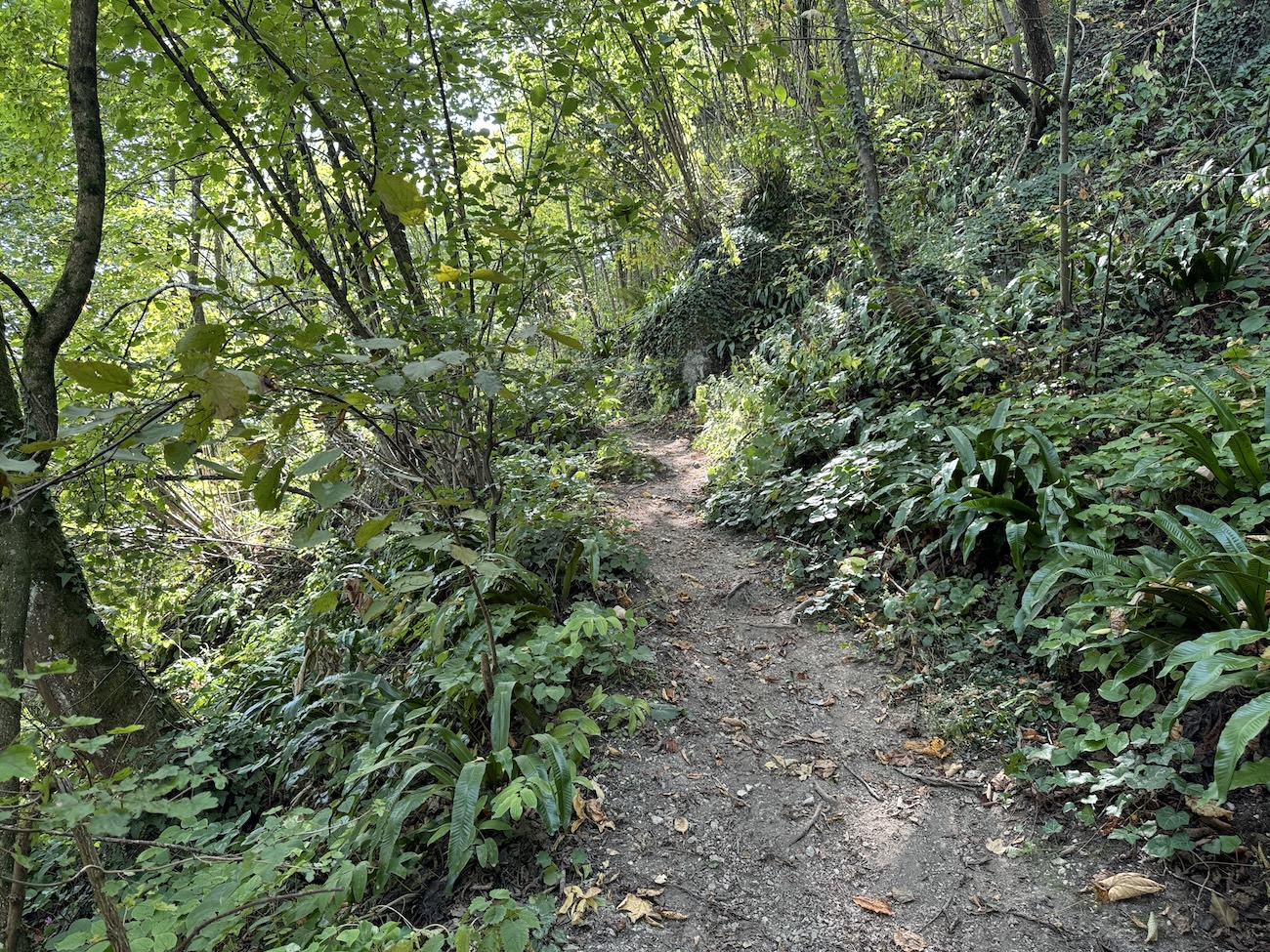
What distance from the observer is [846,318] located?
242 inches

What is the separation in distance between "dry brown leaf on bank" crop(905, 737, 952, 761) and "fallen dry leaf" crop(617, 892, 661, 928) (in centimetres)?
133

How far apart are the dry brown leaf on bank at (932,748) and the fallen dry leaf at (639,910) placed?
1328mm

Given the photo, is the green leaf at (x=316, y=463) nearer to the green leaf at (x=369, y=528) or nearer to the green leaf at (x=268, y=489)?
the green leaf at (x=268, y=489)

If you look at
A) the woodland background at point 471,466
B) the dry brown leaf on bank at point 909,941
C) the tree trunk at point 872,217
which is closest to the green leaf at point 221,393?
the woodland background at point 471,466

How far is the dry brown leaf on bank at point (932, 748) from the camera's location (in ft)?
8.66

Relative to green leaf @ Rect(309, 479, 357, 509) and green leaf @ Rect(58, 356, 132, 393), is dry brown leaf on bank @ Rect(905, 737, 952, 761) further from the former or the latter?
green leaf @ Rect(58, 356, 132, 393)

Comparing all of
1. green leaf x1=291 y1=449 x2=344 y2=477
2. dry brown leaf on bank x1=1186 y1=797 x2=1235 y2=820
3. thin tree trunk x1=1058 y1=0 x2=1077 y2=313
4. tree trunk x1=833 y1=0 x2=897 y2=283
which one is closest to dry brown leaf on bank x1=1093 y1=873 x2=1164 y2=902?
dry brown leaf on bank x1=1186 y1=797 x2=1235 y2=820

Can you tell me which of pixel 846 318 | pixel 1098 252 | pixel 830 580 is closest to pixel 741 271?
pixel 846 318

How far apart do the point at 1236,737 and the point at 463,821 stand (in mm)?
2357

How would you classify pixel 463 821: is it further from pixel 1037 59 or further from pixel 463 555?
pixel 1037 59

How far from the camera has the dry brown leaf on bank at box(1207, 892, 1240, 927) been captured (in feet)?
5.74

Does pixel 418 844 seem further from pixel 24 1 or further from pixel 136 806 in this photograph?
pixel 24 1

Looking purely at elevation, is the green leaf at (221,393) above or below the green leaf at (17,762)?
above

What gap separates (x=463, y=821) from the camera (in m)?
2.14
